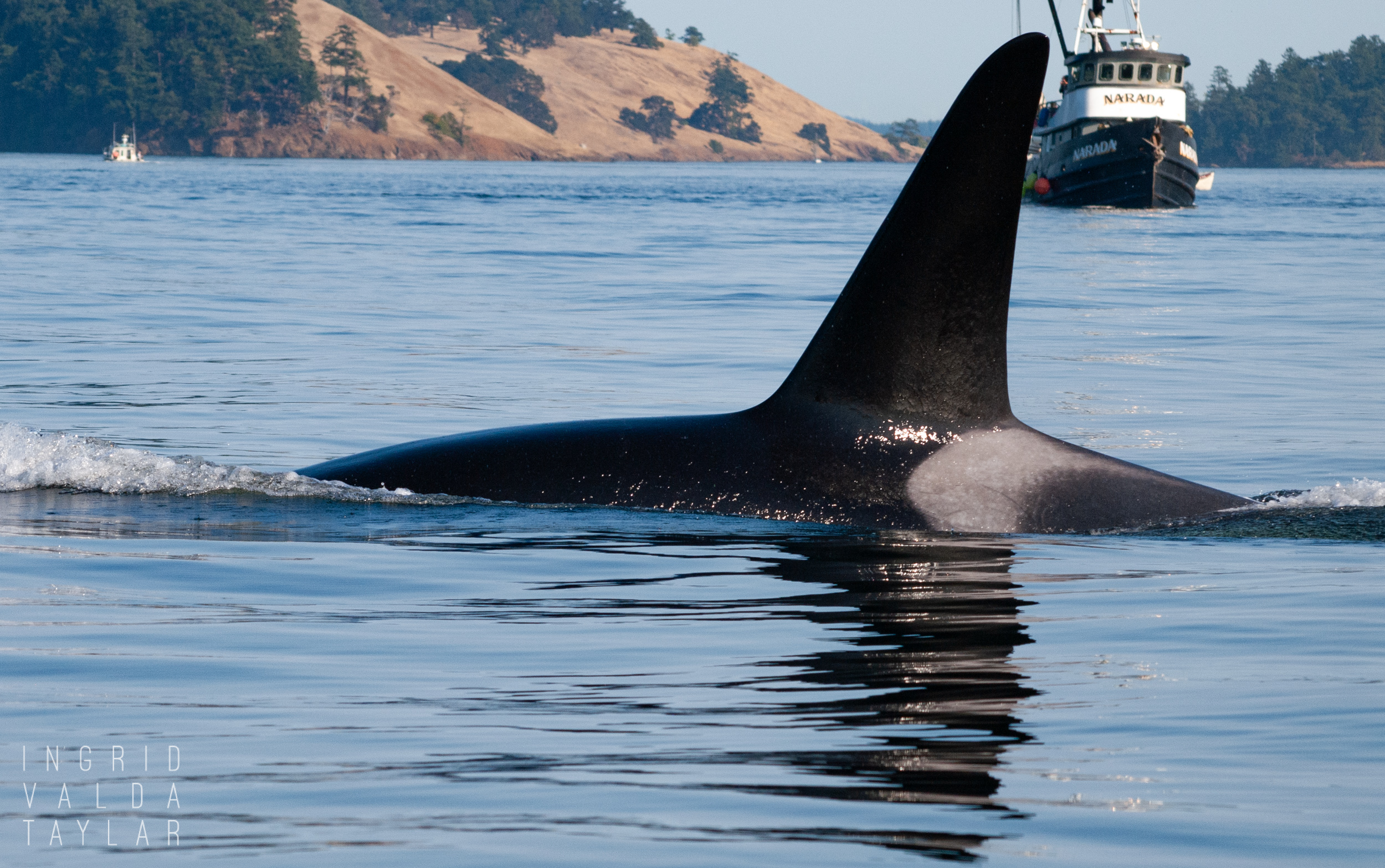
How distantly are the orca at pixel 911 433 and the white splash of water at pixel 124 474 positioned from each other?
1.08 m

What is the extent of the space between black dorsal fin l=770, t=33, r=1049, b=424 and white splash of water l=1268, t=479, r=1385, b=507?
2.22 meters

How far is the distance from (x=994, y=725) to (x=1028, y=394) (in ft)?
32.3

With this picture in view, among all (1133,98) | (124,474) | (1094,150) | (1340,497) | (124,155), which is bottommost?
(124,474)

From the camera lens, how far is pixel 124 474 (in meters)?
8.69

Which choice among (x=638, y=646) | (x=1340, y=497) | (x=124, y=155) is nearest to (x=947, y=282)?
(x=638, y=646)

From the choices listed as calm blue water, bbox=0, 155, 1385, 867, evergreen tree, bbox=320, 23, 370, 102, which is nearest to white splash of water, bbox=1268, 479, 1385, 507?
calm blue water, bbox=0, 155, 1385, 867

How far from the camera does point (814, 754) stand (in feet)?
13.4

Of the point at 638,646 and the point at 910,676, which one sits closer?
the point at 910,676

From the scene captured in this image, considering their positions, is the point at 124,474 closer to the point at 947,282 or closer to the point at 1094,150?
the point at 947,282

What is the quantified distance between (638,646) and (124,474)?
169 inches

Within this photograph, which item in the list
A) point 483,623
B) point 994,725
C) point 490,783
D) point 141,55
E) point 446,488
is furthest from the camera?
point 141,55

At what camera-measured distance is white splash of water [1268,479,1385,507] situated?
320 inches

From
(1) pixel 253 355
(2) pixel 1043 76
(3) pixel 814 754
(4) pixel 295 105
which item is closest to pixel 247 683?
(3) pixel 814 754

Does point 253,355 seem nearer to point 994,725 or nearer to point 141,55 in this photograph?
point 994,725
